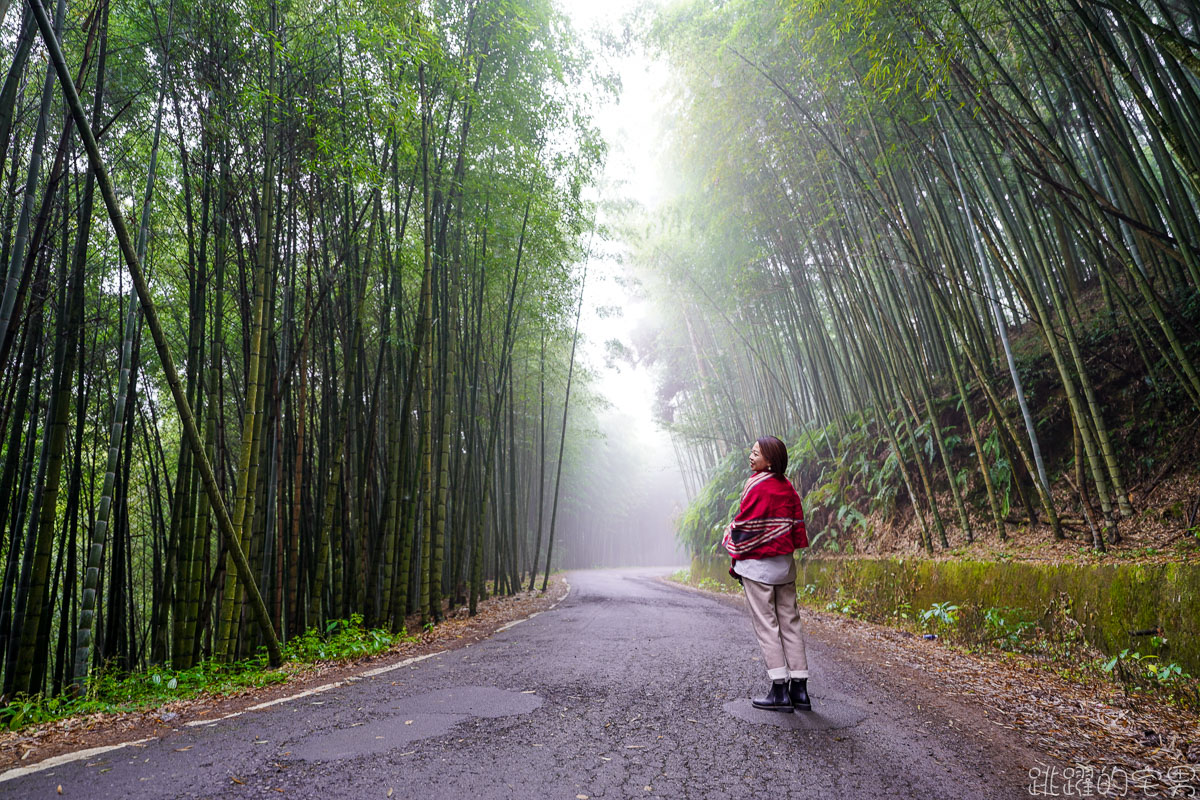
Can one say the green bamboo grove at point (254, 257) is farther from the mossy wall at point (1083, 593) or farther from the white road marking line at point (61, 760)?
the mossy wall at point (1083, 593)

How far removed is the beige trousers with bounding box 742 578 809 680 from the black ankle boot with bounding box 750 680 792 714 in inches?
1.3

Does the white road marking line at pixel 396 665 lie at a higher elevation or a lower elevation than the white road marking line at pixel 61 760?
lower

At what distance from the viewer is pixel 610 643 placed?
3.81m

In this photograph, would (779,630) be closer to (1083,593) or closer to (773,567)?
(773,567)

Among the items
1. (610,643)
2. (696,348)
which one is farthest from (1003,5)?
(696,348)

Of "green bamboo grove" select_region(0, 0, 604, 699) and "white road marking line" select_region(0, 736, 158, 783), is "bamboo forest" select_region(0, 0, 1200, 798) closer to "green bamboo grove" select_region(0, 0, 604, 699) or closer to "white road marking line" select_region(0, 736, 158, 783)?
"green bamboo grove" select_region(0, 0, 604, 699)

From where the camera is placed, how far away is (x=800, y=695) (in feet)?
7.31

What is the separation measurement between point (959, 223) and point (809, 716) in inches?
210

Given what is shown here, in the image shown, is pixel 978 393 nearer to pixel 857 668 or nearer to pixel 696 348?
pixel 857 668

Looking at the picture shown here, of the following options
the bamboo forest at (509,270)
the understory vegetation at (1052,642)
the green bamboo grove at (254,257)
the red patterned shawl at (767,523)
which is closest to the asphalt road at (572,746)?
the bamboo forest at (509,270)

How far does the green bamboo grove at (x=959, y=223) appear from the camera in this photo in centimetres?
360

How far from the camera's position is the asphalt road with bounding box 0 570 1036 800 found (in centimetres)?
151

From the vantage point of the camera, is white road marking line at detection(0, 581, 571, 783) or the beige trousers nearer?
white road marking line at detection(0, 581, 571, 783)

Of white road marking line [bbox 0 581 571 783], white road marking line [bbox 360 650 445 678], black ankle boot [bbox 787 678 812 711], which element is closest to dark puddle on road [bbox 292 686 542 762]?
white road marking line [bbox 0 581 571 783]
